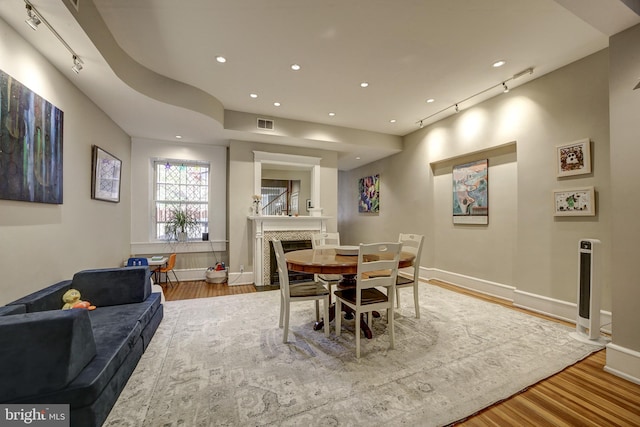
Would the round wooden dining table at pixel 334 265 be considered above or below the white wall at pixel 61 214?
below

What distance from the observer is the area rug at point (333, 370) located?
4.97ft

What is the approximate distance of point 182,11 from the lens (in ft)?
6.97

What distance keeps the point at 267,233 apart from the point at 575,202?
428 cm

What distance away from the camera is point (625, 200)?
6.20ft

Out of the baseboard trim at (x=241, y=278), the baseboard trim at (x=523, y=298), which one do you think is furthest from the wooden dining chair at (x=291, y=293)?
the baseboard trim at (x=523, y=298)

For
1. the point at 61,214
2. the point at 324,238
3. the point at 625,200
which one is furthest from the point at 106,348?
the point at 625,200

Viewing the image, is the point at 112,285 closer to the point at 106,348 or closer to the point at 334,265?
the point at 106,348

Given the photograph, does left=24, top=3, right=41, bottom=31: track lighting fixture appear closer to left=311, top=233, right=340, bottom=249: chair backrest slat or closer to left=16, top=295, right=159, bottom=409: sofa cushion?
left=16, top=295, right=159, bottom=409: sofa cushion

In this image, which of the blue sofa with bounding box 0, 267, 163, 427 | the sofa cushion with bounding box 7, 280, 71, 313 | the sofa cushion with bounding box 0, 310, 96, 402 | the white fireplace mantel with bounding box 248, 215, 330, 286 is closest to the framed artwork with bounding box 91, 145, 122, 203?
the sofa cushion with bounding box 7, 280, 71, 313

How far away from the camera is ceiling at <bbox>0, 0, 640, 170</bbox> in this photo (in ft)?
6.73

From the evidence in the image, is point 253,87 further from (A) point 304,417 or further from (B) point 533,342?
(B) point 533,342

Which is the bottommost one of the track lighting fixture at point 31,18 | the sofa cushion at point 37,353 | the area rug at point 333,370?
the area rug at point 333,370

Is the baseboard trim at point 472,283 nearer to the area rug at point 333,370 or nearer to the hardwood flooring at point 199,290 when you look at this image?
the area rug at point 333,370

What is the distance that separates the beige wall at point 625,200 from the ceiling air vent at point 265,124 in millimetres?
3996
